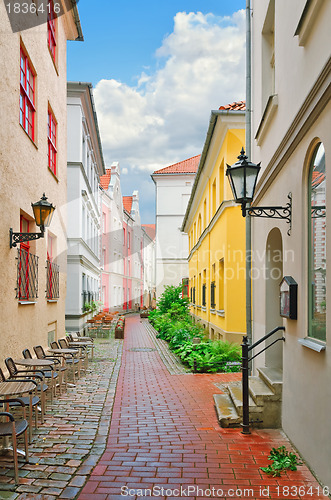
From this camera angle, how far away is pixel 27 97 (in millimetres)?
9500

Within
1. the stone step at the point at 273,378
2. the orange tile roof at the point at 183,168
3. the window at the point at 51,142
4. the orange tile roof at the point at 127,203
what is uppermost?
the orange tile roof at the point at 183,168

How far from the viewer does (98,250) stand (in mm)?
31062

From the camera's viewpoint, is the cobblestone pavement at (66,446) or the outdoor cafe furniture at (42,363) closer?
the cobblestone pavement at (66,446)

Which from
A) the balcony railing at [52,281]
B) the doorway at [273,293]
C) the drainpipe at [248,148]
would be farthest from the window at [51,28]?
the doorway at [273,293]

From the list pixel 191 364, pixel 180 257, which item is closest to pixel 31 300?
pixel 191 364

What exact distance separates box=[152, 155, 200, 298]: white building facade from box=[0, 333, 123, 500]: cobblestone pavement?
30.4 m

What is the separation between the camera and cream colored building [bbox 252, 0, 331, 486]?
431 centimetres

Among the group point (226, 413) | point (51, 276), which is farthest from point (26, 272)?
point (226, 413)

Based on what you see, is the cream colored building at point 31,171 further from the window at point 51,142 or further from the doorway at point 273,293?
the doorway at point 273,293

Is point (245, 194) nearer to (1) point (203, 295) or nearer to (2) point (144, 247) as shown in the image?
(1) point (203, 295)

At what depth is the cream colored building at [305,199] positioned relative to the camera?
4.31 metres

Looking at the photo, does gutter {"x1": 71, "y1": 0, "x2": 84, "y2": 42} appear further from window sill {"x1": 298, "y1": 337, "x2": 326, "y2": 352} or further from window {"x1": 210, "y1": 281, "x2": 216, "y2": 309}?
window sill {"x1": 298, "y1": 337, "x2": 326, "y2": 352}

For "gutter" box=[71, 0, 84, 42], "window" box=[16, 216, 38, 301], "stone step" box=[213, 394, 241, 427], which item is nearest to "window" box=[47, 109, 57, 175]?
"window" box=[16, 216, 38, 301]

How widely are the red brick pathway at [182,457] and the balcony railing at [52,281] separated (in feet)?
14.3
